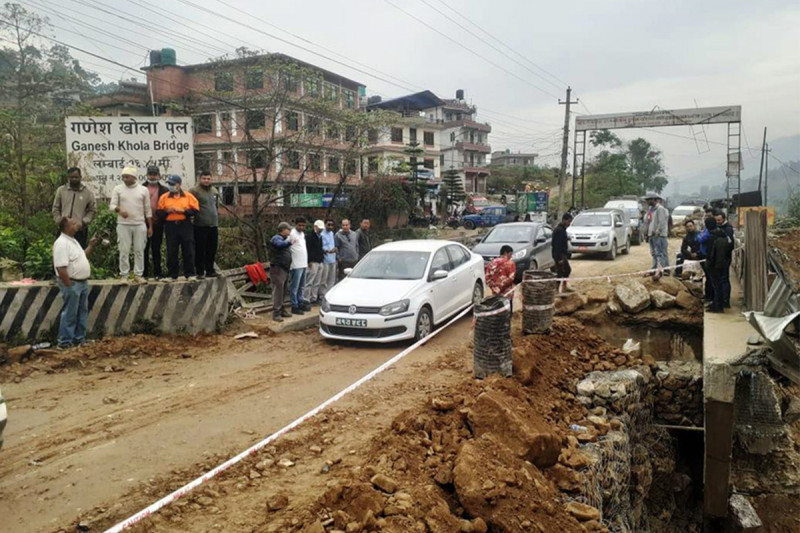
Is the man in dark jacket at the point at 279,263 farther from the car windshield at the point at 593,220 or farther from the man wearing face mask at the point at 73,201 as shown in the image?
the car windshield at the point at 593,220

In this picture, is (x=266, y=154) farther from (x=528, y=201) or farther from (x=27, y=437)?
(x=528, y=201)

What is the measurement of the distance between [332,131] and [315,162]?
1.13 meters

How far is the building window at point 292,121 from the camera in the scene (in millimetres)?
15891

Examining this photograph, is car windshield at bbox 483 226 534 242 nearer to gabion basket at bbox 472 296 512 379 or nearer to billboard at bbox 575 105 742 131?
gabion basket at bbox 472 296 512 379

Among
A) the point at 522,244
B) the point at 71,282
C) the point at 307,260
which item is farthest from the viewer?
the point at 522,244

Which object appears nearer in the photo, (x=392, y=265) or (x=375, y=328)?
(x=375, y=328)

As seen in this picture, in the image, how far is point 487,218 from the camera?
3631 centimetres

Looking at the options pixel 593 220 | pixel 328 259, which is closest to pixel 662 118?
pixel 593 220

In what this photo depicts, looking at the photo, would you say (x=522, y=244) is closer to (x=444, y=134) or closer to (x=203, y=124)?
(x=203, y=124)

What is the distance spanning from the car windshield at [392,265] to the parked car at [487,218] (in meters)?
27.0

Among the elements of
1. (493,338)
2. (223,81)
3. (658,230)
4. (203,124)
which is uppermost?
(223,81)

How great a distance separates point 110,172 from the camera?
33.3 feet

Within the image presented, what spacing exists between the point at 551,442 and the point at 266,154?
13.3 m

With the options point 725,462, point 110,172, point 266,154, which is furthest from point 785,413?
point 266,154
